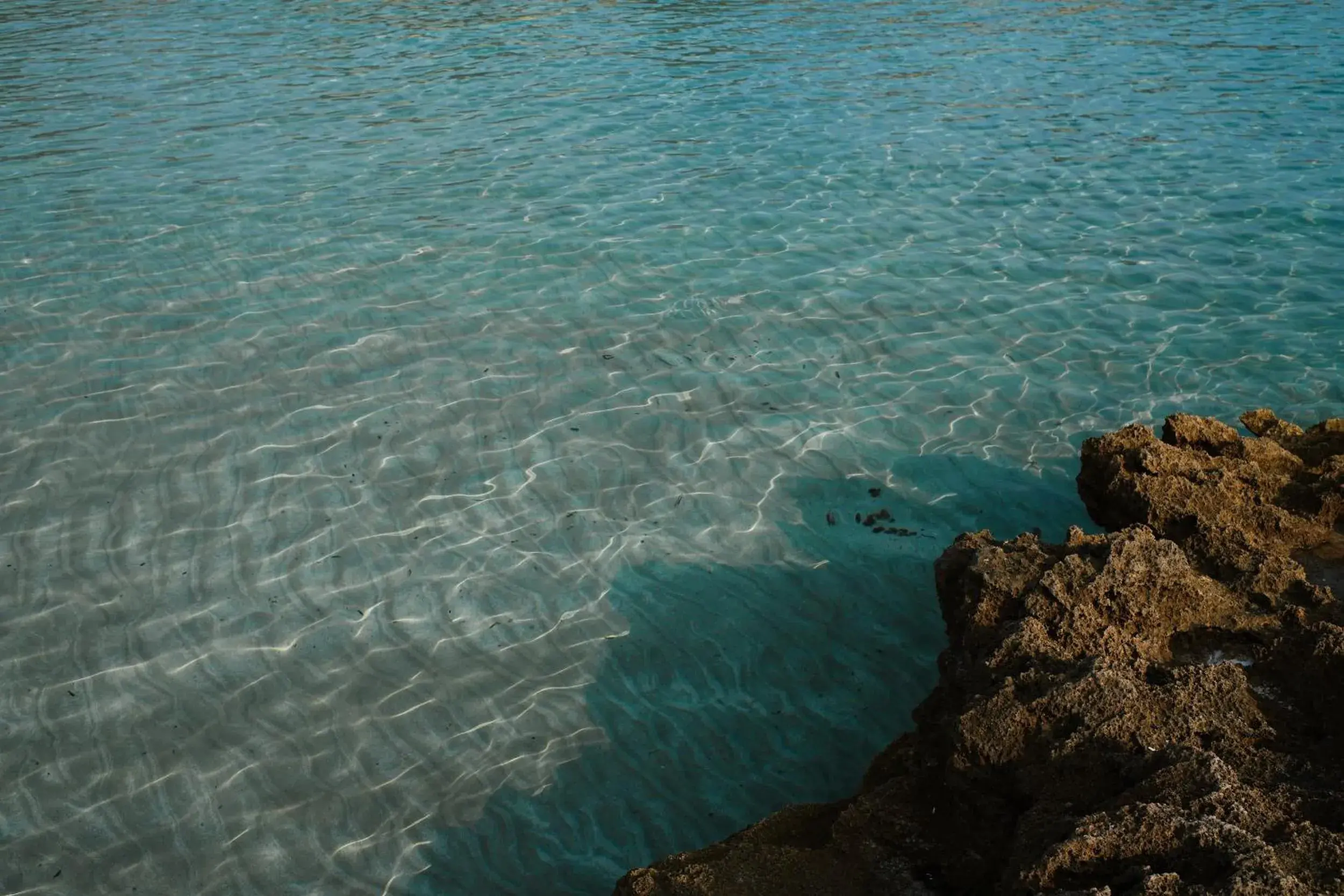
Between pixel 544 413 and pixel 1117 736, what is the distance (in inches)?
173

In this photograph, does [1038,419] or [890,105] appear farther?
A: [890,105]

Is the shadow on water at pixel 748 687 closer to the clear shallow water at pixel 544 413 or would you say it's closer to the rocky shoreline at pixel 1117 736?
the clear shallow water at pixel 544 413

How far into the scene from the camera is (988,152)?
38.8 feet

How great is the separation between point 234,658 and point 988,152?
9.70 metres

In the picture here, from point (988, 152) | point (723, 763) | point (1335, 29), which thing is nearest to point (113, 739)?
point (723, 763)

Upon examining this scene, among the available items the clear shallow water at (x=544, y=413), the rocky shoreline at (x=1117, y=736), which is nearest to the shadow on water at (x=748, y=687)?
the clear shallow water at (x=544, y=413)

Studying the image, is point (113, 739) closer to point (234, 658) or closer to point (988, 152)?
point (234, 658)

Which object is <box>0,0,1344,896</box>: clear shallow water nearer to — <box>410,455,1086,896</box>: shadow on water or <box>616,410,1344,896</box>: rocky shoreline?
<box>410,455,1086,896</box>: shadow on water

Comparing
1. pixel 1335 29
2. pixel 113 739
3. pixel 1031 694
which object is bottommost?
pixel 1335 29

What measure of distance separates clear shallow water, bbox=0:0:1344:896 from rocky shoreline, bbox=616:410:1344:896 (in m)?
0.91

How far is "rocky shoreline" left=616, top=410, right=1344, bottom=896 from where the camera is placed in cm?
257

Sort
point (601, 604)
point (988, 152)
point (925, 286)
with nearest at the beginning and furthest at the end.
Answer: point (601, 604), point (925, 286), point (988, 152)

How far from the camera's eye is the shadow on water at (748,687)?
411 cm

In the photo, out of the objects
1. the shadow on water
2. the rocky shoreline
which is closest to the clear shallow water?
the shadow on water
